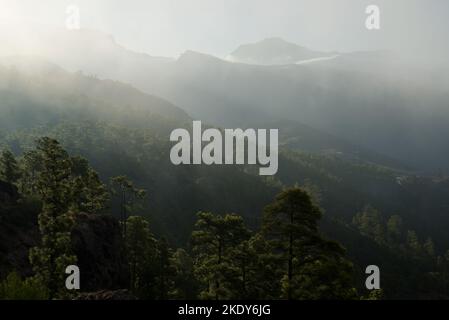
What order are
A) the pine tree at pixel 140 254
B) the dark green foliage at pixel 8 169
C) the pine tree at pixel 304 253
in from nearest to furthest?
the pine tree at pixel 304 253, the pine tree at pixel 140 254, the dark green foliage at pixel 8 169

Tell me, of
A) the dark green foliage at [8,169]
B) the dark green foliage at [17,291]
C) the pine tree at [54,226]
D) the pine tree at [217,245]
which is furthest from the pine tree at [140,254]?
the dark green foliage at [8,169]

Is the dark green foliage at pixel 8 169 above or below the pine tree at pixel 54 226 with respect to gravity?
above

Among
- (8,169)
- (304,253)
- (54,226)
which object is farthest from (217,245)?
(8,169)

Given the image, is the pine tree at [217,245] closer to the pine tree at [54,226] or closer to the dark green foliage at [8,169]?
the pine tree at [54,226]

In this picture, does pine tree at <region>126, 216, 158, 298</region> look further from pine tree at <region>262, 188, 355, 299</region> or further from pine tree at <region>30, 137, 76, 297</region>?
pine tree at <region>262, 188, 355, 299</region>

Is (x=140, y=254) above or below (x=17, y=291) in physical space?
above

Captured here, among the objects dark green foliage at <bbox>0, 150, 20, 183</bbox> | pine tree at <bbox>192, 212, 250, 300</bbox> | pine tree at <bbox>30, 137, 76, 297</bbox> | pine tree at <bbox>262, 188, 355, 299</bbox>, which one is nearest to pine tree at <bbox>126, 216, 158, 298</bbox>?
pine tree at <bbox>30, 137, 76, 297</bbox>

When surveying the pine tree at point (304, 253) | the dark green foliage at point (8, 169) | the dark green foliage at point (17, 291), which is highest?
the dark green foliage at point (8, 169)

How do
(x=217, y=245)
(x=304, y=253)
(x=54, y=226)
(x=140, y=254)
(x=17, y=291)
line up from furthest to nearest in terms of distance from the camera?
(x=140, y=254) < (x=217, y=245) < (x=54, y=226) < (x=304, y=253) < (x=17, y=291)

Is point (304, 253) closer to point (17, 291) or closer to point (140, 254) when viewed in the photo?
point (17, 291)

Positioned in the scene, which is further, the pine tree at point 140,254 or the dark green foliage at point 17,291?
the pine tree at point 140,254

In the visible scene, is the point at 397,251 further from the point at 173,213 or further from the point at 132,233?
the point at 132,233

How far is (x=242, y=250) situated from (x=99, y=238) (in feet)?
70.7
